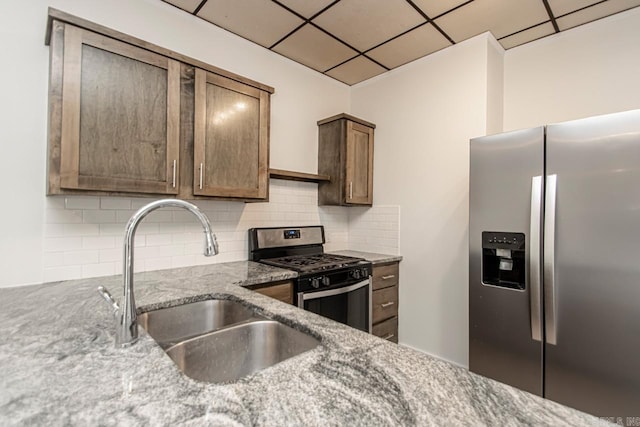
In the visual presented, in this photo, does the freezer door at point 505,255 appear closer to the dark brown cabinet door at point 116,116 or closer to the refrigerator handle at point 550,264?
the refrigerator handle at point 550,264

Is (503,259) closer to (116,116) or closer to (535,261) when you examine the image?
(535,261)

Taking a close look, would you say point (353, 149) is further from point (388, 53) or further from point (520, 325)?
point (520, 325)

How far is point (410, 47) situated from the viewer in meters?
2.56

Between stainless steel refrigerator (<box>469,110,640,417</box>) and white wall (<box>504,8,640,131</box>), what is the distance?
38.4 inches

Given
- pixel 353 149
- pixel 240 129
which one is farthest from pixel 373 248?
pixel 240 129

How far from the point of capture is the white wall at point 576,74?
80.9 inches

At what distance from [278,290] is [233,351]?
72 cm

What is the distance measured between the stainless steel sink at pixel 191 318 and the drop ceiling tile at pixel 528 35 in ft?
9.17

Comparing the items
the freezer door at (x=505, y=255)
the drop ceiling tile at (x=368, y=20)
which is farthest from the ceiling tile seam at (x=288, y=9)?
the freezer door at (x=505, y=255)

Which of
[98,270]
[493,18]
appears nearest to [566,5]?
[493,18]

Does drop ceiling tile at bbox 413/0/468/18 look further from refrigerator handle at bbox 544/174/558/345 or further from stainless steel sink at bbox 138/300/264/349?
stainless steel sink at bbox 138/300/264/349

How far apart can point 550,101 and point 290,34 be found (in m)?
2.11

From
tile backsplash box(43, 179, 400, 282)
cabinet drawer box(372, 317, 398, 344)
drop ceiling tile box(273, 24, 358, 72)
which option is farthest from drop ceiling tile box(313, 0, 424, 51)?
cabinet drawer box(372, 317, 398, 344)

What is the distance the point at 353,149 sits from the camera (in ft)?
9.35
